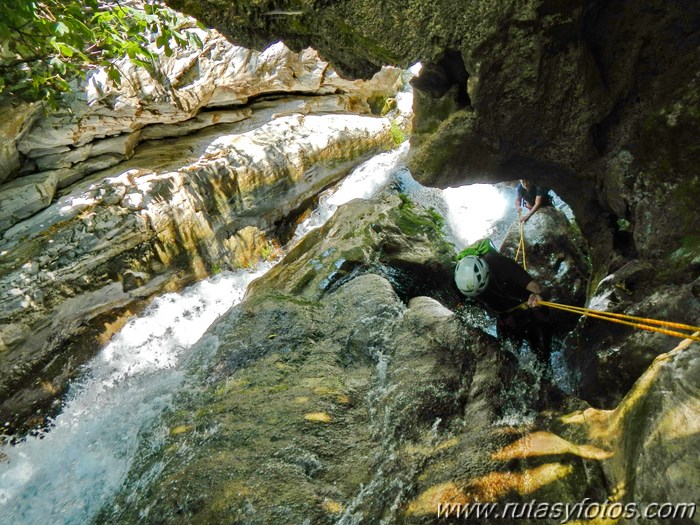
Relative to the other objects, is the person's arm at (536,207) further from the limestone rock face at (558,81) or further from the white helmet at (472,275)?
the white helmet at (472,275)

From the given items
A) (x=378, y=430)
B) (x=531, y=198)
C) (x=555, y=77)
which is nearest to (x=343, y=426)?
(x=378, y=430)

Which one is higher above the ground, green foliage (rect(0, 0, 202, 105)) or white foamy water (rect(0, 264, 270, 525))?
green foliage (rect(0, 0, 202, 105))

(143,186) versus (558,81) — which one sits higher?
(558,81)

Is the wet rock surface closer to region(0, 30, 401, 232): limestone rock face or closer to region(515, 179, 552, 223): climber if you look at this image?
region(515, 179, 552, 223): climber

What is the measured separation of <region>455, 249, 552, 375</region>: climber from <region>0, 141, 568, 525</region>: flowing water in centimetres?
165

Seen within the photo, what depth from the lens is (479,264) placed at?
17.4 ft

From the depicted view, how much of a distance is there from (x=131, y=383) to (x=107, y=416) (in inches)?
69.8

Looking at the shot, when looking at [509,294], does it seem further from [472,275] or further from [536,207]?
[536,207]

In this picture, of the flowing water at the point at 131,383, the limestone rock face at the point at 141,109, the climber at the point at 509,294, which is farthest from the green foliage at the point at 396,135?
the climber at the point at 509,294

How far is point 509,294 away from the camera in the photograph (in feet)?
18.5

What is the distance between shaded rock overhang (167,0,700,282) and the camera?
4.19 meters

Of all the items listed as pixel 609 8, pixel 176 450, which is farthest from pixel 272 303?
pixel 609 8

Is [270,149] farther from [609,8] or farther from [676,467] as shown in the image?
[676,467]

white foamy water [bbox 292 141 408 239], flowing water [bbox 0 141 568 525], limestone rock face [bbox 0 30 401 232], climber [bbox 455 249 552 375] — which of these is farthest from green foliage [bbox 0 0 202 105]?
white foamy water [bbox 292 141 408 239]
